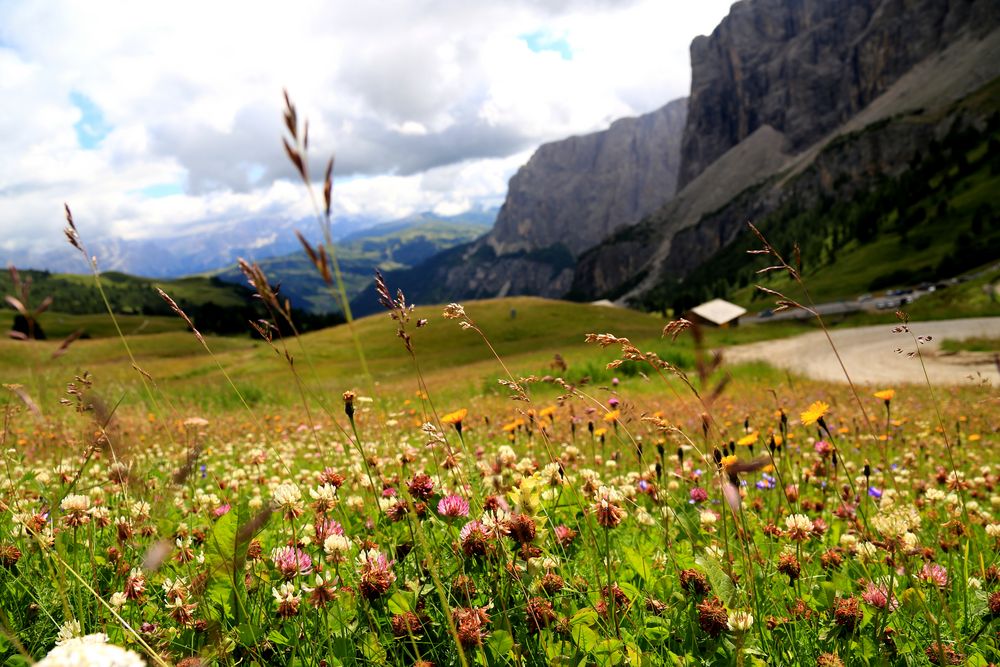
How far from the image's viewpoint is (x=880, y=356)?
2888 centimetres

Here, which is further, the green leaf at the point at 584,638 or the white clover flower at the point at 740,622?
the green leaf at the point at 584,638

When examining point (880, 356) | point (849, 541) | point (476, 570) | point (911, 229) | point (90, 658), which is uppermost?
point (90, 658)

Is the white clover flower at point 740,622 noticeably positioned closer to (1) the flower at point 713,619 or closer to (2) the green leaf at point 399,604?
(1) the flower at point 713,619

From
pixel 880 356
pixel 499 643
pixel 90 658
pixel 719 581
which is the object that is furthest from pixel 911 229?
pixel 90 658

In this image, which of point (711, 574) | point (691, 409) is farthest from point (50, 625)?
point (691, 409)

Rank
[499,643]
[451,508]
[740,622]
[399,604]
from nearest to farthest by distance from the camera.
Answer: [740,622] → [499,643] → [399,604] → [451,508]

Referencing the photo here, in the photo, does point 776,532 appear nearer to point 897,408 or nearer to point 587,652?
point 587,652

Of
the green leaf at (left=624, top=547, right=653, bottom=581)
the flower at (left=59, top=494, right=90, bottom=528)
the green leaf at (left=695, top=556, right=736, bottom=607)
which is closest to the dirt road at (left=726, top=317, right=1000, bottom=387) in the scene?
the green leaf at (left=624, top=547, right=653, bottom=581)

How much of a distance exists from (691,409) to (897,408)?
12.9 feet

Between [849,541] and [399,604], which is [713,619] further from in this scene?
[849,541]

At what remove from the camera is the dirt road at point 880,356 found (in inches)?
864

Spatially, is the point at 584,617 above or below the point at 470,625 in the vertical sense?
below

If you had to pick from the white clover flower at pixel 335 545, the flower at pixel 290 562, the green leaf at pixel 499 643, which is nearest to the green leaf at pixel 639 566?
the green leaf at pixel 499 643

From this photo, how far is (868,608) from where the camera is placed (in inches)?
91.4
